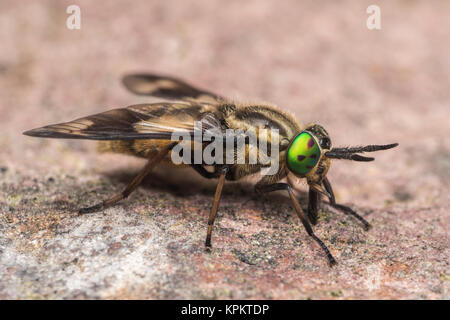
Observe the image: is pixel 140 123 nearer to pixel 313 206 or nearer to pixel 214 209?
pixel 214 209

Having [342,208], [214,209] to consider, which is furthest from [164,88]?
[342,208]

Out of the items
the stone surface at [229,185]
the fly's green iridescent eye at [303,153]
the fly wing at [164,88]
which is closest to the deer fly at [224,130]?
the fly's green iridescent eye at [303,153]

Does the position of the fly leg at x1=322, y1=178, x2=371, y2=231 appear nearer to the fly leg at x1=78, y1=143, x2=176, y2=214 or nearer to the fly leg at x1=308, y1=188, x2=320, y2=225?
the fly leg at x1=308, y1=188, x2=320, y2=225

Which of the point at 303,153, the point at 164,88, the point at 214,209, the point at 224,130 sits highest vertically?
the point at 164,88

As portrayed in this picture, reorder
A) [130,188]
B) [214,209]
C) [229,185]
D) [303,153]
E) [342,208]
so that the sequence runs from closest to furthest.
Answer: [214,209], [303,153], [130,188], [342,208], [229,185]

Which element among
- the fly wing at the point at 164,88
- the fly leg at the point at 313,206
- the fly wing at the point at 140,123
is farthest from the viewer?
the fly wing at the point at 164,88

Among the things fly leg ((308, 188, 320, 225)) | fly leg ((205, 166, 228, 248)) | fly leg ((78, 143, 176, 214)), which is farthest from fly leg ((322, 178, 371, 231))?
fly leg ((78, 143, 176, 214))

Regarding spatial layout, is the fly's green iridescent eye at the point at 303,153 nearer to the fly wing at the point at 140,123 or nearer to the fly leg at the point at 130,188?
the fly wing at the point at 140,123

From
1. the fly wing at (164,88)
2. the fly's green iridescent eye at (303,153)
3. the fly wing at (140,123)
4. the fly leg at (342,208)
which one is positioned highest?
the fly wing at (164,88)

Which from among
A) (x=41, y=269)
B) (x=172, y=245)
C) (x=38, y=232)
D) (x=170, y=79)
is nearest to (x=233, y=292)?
(x=172, y=245)
